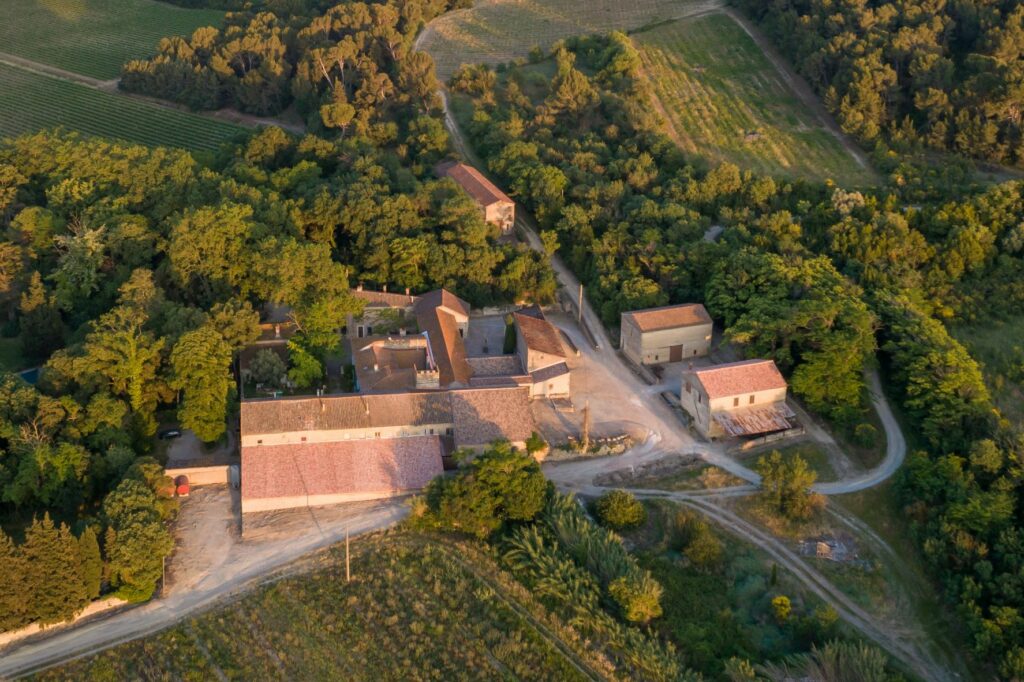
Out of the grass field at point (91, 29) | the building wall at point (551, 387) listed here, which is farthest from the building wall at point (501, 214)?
the grass field at point (91, 29)

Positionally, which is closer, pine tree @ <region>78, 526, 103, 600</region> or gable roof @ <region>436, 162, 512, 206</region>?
pine tree @ <region>78, 526, 103, 600</region>

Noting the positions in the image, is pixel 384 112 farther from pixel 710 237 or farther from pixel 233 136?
pixel 710 237

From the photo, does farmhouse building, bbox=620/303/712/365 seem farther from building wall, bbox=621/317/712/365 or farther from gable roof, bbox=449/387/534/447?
gable roof, bbox=449/387/534/447

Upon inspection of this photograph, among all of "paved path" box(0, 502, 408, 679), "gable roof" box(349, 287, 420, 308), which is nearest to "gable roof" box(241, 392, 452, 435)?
"paved path" box(0, 502, 408, 679)

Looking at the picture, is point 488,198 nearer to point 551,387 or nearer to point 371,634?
point 551,387

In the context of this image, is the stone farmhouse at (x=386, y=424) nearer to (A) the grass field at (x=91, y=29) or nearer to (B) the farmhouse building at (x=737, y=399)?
(B) the farmhouse building at (x=737, y=399)

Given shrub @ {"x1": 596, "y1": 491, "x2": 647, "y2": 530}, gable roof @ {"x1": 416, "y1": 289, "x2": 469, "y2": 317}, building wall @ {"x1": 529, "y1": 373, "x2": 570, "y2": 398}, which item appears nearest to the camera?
shrub @ {"x1": 596, "y1": 491, "x2": 647, "y2": 530}
